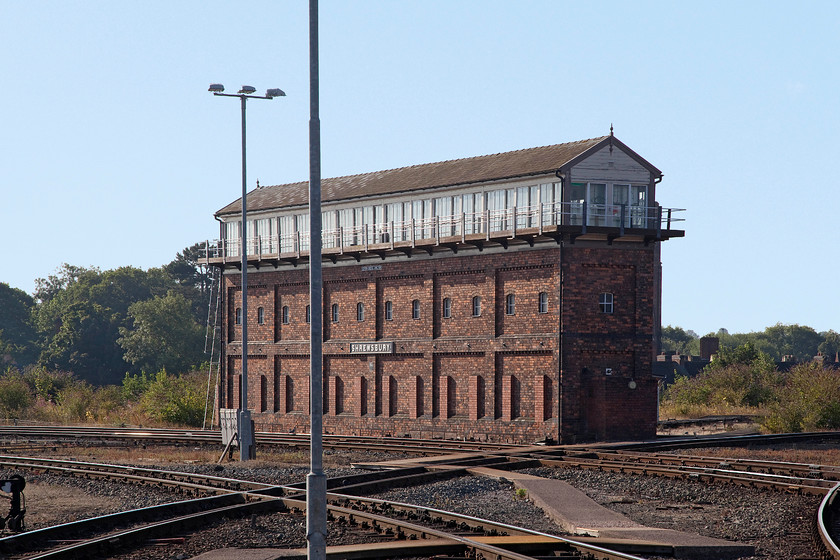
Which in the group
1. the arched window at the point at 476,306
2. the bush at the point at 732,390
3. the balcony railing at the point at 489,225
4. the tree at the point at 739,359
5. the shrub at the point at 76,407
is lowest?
the shrub at the point at 76,407

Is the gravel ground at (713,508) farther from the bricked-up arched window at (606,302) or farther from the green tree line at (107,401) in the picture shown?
the green tree line at (107,401)

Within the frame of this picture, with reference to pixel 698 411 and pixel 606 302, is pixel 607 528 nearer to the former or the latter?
pixel 606 302

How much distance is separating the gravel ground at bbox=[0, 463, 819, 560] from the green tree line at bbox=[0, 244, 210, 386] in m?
62.5

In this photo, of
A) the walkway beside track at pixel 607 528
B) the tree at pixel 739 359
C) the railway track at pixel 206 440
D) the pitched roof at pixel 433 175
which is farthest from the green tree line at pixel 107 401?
the tree at pixel 739 359

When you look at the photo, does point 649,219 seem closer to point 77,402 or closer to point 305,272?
point 305,272

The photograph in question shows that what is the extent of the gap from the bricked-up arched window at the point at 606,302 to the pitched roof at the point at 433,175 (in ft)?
14.8

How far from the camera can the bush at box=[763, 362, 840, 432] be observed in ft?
125

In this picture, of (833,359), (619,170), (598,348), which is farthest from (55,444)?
(833,359)

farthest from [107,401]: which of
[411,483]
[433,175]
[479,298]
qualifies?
→ [411,483]

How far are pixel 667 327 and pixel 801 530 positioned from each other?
15043 cm

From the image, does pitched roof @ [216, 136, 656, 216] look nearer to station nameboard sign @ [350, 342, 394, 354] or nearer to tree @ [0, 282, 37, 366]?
station nameboard sign @ [350, 342, 394, 354]

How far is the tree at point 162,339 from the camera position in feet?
296

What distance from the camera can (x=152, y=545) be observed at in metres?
13.7

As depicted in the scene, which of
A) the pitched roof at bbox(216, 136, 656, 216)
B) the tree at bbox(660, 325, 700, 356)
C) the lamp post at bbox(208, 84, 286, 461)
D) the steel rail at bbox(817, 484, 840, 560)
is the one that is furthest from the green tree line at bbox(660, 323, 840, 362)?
the steel rail at bbox(817, 484, 840, 560)
